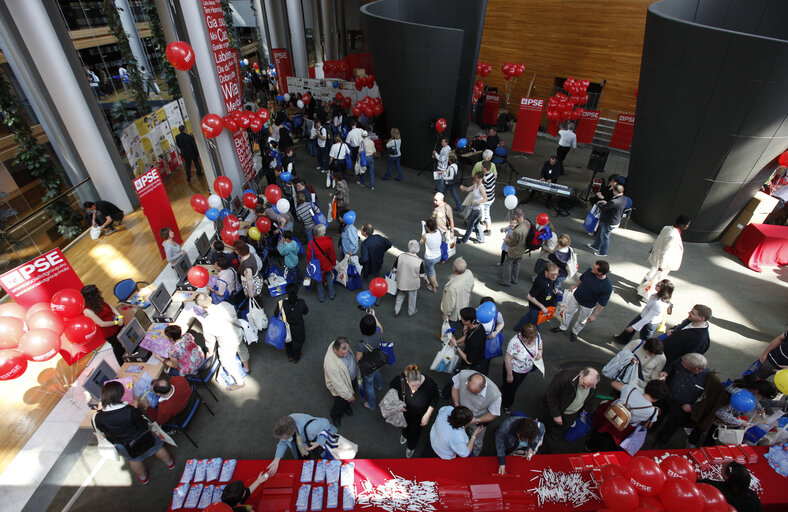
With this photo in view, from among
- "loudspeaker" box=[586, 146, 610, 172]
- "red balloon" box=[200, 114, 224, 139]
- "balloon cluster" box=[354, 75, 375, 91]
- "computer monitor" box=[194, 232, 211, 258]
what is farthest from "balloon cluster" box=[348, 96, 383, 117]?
"computer monitor" box=[194, 232, 211, 258]

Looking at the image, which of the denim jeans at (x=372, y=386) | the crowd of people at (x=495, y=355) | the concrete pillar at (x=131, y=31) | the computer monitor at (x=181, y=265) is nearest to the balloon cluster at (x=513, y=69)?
the crowd of people at (x=495, y=355)

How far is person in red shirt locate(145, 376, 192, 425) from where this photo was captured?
3.96 meters

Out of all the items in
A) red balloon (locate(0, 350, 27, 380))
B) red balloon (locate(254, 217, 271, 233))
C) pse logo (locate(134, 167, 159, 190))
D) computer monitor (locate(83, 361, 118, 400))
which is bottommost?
computer monitor (locate(83, 361, 118, 400))

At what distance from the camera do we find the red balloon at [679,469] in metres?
3.14

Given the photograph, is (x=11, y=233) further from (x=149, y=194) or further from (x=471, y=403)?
(x=471, y=403)

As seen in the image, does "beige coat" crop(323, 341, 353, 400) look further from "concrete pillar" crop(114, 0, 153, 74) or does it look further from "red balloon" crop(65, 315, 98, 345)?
"concrete pillar" crop(114, 0, 153, 74)

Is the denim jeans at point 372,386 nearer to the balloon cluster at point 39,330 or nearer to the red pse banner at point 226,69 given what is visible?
the balloon cluster at point 39,330

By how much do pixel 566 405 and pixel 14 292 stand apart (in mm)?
6638

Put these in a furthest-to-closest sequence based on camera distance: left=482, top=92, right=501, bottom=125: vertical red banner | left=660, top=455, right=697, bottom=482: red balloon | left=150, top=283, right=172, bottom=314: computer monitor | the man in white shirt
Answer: left=482, top=92, right=501, bottom=125: vertical red banner
the man in white shirt
left=150, top=283, right=172, bottom=314: computer monitor
left=660, top=455, right=697, bottom=482: red balloon

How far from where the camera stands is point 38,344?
156 inches

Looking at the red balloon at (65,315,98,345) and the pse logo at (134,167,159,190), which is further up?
the pse logo at (134,167,159,190)

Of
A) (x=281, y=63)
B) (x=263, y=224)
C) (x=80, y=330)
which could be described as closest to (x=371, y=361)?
(x=80, y=330)

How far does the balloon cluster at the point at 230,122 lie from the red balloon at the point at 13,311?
180 inches

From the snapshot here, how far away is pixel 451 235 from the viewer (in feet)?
23.0
